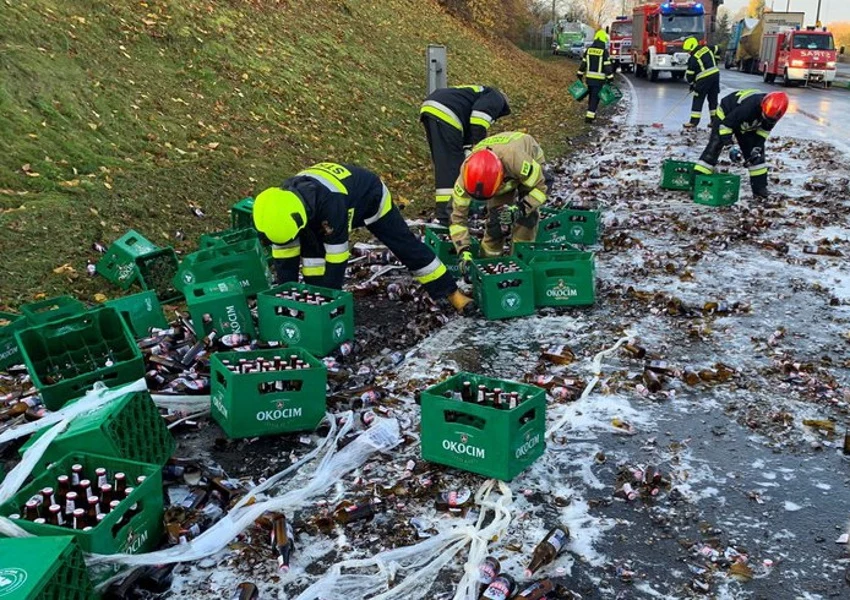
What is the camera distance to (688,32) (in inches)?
1224

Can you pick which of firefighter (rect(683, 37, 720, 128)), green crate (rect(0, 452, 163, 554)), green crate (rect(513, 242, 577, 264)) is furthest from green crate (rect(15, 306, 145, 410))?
firefighter (rect(683, 37, 720, 128))

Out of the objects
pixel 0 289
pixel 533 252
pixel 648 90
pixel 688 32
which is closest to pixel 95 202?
pixel 0 289

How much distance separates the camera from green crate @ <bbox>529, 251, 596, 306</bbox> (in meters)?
6.91

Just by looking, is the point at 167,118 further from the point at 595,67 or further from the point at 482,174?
the point at 595,67

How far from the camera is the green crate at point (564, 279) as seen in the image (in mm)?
6914

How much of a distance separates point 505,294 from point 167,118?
666 cm

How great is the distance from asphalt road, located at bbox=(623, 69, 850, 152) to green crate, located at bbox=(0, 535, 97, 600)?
16702 mm

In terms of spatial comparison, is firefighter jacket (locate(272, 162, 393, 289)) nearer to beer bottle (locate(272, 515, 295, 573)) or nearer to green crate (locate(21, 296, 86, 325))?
green crate (locate(21, 296, 86, 325))

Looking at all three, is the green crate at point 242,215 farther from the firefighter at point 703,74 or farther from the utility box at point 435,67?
the firefighter at point 703,74

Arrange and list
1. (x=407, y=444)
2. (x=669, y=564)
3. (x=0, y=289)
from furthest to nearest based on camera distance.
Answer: (x=0, y=289)
(x=407, y=444)
(x=669, y=564)

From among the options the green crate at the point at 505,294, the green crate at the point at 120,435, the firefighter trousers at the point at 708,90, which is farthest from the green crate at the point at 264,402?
the firefighter trousers at the point at 708,90

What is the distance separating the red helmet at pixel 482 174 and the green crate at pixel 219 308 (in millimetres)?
2241

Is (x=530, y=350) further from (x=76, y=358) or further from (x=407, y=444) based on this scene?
(x=76, y=358)

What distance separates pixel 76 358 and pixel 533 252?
3.95 meters
